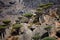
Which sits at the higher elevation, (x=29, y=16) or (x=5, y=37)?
(x=29, y=16)

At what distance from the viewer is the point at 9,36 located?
1828 cm

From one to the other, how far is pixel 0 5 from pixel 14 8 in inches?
148

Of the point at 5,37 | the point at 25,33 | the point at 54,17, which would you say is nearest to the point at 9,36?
the point at 5,37

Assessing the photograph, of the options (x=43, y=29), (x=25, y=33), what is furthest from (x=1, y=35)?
(x=43, y=29)

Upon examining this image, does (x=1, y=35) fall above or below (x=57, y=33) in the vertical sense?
below

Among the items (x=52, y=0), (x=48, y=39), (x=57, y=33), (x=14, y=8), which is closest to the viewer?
(x=48, y=39)

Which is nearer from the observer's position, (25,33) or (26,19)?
(25,33)

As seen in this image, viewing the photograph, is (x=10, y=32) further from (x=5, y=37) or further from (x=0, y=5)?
(x=0, y=5)

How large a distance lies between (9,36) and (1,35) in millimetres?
1201

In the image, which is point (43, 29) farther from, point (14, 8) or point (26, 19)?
point (14, 8)

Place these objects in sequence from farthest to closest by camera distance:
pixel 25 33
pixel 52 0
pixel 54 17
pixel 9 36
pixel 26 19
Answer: pixel 52 0, pixel 26 19, pixel 54 17, pixel 9 36, pixel 25 33

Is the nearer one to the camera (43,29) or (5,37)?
(43,29)

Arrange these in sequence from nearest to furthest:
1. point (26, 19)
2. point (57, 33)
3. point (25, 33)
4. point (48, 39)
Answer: point (48, 39)
point (57, 33)
point (25, 33)
point (26, 19)

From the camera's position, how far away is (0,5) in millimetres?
35062
